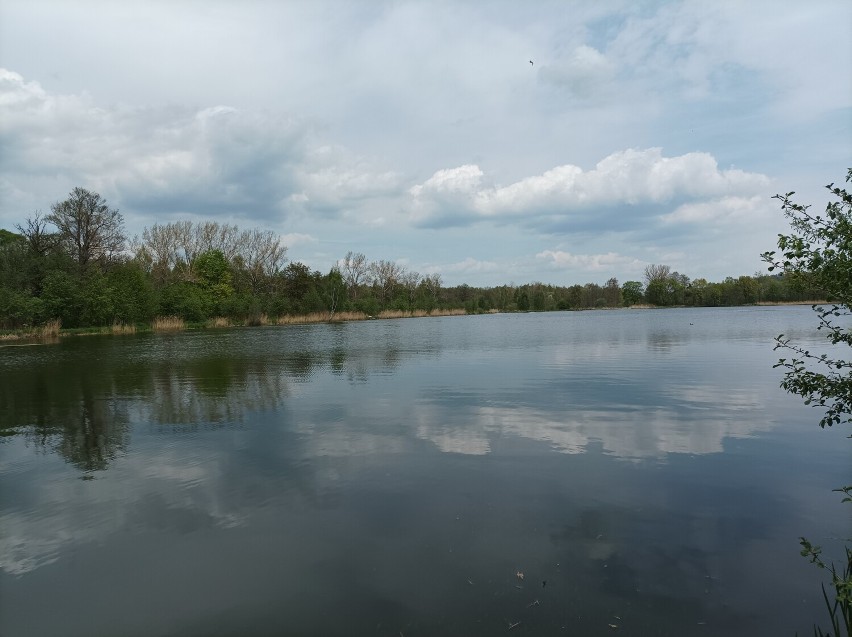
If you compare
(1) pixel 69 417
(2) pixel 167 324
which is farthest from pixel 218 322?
(1) pixel 69 417

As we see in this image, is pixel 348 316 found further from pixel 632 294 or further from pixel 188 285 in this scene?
pixel 632 294

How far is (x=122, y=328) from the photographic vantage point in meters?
45.7

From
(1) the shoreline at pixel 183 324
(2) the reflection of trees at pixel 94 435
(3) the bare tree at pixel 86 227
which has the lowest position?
(2) the reflection of trees at pixel 94 435

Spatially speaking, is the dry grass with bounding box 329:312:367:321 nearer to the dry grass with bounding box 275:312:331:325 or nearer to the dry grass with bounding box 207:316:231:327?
the dry grass with bounding box 275:312:331:325

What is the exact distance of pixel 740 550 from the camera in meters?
5.15

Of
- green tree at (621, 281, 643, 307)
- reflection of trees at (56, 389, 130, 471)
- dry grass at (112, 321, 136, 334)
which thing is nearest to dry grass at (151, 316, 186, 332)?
dry grass at (112, 321, 136, 334)

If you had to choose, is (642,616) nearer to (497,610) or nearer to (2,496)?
(497,610)

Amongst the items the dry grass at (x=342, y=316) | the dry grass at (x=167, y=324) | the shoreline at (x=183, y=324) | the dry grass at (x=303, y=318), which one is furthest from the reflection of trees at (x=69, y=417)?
the dry grass at (x=342, y=316)

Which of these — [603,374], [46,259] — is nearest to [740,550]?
[603,374]

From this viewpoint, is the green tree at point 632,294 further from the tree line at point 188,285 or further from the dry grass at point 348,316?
the dry grass at point 348,316

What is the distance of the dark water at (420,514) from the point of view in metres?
4.30

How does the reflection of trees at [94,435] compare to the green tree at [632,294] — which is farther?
the green tree at [632,294]

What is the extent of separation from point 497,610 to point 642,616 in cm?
113

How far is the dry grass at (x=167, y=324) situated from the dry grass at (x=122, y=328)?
2.50 m
